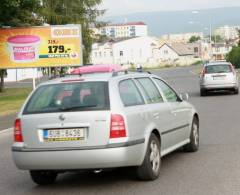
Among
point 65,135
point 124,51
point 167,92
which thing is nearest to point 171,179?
point 65,135

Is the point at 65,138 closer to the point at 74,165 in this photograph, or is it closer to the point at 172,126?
the point at 74,165

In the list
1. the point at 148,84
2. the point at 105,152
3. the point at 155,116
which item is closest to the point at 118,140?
the point at 105,152

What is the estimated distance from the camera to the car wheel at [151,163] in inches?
343

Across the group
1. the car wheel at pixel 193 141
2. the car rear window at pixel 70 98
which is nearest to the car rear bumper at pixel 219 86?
the car wheel at pixel 193 141

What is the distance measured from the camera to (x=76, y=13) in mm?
53500

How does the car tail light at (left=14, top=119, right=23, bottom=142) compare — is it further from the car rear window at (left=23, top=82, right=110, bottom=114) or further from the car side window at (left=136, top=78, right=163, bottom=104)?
the car side window at (left=136, top=78, right=163, bottom=104)

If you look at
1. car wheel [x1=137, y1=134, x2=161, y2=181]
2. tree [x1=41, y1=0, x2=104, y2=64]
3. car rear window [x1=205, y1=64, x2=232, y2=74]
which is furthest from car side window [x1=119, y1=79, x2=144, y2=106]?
tree [x1=41, y1=0, x2=104, y2=64]

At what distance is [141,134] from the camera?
8664 mm

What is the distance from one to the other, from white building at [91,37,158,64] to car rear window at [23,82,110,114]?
154 meters

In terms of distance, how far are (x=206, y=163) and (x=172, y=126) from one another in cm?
79

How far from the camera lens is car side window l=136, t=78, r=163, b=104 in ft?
31.2

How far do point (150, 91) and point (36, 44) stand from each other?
85.5ft

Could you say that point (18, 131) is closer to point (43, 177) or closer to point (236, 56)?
point (43, 177)

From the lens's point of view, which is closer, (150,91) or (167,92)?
(150,91)
